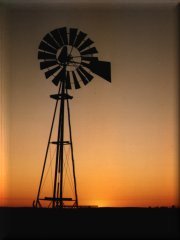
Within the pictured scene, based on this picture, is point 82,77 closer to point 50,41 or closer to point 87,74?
point 87,74

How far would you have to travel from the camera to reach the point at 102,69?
4109 mm

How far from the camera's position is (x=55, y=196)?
13.5 feet

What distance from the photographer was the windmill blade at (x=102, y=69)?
13.5 ft

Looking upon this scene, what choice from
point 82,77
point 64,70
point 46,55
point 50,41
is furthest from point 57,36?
point 82,77

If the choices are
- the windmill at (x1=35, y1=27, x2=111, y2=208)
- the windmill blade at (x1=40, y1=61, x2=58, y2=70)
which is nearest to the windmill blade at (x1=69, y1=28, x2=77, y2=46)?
the windmill at (x1=35, y1=27, x2=111, y2=208)

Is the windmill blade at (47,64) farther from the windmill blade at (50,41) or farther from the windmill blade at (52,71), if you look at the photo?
the windmill blade at (50,41)

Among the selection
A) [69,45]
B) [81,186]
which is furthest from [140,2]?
[81,186]

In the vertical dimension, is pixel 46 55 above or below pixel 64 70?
above
